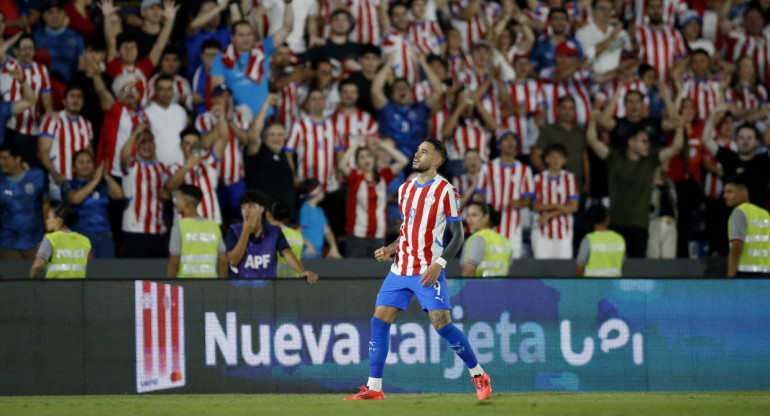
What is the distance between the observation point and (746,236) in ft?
34.7

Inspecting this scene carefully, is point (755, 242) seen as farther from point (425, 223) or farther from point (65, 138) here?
point (65, 138)

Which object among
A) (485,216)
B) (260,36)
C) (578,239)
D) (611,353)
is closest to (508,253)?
(485,216)

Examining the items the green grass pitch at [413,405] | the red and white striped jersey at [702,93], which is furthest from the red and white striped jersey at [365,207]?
the red and white striped jersey at [702,93]

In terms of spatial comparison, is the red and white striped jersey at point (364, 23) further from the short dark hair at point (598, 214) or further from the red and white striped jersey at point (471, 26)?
the short dark hair at point (598, 214)

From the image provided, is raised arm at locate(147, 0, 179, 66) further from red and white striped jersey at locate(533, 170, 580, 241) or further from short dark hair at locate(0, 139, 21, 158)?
red and white striped jersey at locate(533, 170, 580, 241)

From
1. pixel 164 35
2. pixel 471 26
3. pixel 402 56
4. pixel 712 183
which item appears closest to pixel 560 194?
pixel 712 183

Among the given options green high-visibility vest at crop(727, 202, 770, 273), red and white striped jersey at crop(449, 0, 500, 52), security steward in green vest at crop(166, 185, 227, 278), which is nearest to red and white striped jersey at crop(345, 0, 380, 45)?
red and white striped jersey at crop(449, 0, 500, 52)

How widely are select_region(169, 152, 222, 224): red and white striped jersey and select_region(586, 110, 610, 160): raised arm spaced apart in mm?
5002

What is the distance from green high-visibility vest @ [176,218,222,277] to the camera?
10016 millimetres

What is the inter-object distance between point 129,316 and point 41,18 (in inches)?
225

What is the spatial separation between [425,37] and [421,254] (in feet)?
24.4

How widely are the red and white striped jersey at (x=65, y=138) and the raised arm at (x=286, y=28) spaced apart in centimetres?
288

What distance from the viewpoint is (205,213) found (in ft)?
39.8

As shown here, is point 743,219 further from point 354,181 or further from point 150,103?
point 150,103
